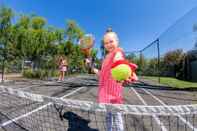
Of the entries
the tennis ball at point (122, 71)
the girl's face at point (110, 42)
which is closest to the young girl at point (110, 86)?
the girl's face at point (110, 42)

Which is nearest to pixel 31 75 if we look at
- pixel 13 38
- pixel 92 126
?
pixel 13 38

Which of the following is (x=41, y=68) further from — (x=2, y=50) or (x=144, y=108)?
(x=144, y=108)

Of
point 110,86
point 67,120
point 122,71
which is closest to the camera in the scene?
point 122,71

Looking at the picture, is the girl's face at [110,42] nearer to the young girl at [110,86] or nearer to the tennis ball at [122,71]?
the young girl at [110,86]

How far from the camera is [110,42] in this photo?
387cm

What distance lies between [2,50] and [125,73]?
80.5ft

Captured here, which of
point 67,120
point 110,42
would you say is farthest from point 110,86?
point 67,120

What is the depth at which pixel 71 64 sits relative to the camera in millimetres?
39031

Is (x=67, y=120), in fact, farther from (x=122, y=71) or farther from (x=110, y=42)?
(x=122, y=71)

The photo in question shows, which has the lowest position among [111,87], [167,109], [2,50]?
[167,109]

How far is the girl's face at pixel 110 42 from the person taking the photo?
12.6 ft

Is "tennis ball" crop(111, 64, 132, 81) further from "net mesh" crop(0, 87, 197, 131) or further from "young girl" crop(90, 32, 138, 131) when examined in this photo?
"net mesh" crop(0, 87, 197, 131)

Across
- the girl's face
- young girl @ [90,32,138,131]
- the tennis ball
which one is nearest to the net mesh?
young girl @ [90,32,138,131]

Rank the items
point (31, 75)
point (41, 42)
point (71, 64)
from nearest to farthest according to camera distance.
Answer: point (31, 75) → point (41, 42) → point (71, 64)
